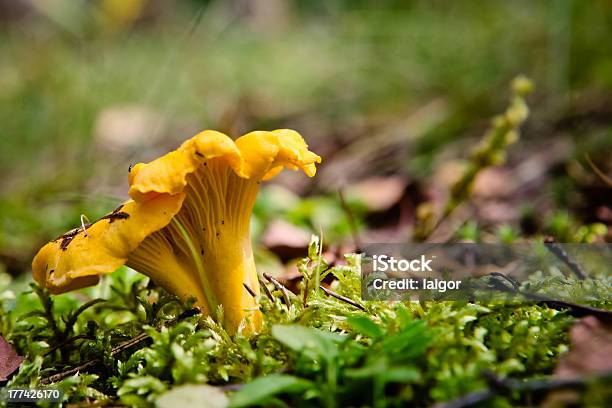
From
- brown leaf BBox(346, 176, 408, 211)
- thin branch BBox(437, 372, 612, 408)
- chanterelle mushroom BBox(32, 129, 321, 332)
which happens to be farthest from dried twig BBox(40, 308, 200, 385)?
brown leaf BBox(346, 176, 408, 211)

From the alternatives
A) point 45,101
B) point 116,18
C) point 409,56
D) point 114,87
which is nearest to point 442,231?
point 409,56

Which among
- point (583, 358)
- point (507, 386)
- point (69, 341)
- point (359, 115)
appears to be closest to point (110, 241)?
point (69, 341)

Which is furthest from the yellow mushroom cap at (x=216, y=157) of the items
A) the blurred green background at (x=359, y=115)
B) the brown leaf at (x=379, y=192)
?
the brown leaf at (x=379, y=192)

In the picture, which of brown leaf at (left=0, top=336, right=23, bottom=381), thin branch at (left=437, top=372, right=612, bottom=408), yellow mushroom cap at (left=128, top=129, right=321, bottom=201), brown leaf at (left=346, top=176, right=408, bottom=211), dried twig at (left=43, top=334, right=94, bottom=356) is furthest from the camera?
brown leaf at (left=346, top=176, right=408, bottom=211)

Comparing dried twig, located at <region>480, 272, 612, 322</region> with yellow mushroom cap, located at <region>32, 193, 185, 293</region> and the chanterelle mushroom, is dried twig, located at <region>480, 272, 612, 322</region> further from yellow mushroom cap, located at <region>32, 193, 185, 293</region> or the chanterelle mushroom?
yellow mushroom cap, located at <region>32, 193, 185, 293</region>

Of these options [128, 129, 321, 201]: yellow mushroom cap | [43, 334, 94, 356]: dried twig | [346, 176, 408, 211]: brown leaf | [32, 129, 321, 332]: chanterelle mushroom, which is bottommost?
[346, 176, 408, 211]: brown leaf

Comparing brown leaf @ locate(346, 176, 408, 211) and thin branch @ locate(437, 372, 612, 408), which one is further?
brown leaf @ locate(346, 176, 408, 211)
